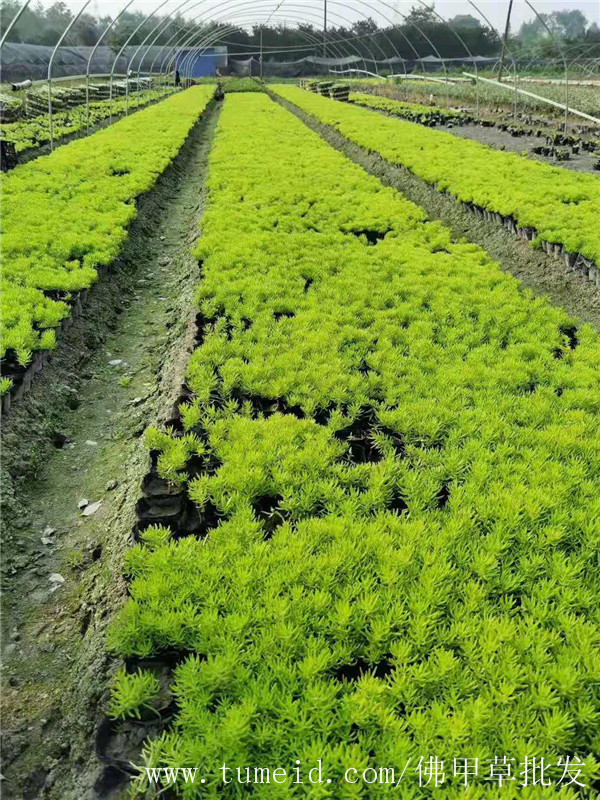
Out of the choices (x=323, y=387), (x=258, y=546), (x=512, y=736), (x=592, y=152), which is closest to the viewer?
(x=512, y=736)

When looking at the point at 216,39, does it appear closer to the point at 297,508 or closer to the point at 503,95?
the point at 503,95

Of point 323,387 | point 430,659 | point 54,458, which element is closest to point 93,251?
point 54,458

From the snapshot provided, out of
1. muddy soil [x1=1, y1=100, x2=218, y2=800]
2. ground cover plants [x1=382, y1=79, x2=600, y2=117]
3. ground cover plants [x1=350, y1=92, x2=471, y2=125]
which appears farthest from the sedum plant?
ground cover plants [x1=382, y1=79, x2=600, y2=117]

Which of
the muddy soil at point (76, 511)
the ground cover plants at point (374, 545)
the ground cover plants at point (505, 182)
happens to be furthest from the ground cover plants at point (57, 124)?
the ground cover plants at point (374, 545)

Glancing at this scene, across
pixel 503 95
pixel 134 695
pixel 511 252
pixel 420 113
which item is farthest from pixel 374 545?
pixel 503 95

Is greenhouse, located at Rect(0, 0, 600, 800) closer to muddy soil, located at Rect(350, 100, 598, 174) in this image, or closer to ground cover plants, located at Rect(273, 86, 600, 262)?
ground cover plants, located at Rect(273, 86, 600, 262)

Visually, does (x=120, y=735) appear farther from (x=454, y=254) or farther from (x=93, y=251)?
(x=454, y=254)
